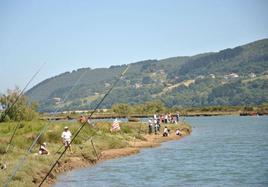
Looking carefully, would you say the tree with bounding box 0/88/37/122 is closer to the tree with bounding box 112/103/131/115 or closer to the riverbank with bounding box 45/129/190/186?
the riverbank with bounding box 45/129/190/186

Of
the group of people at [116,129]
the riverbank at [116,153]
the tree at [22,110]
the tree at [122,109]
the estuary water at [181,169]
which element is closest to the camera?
the estuary water at [181,169]

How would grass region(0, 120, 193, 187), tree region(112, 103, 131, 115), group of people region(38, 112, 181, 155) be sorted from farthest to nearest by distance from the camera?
tree region(112, 103, 131, 115) → group of people region(38, 112, 181, 155) → grass region(0, 120, 193, 187)

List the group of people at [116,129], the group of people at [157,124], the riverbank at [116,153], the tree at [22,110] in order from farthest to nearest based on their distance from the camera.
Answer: the tree at [22,110], the group of people at [157,124], the group of people at [116,129], the riverbank at [116,153]

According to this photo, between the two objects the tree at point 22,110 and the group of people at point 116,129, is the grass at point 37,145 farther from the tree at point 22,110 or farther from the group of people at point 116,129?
the tree at point 22,110

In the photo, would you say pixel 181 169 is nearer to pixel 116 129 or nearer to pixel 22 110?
pixel 116 129

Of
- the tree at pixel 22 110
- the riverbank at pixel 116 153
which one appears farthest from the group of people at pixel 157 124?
the tree at pixel 22 110

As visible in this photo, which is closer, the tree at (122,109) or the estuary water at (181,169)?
the estuary water at (181,169)

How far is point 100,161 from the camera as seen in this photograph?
30.2 metres

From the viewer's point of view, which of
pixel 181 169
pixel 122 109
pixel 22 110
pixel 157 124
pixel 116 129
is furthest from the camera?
pixel 122 109

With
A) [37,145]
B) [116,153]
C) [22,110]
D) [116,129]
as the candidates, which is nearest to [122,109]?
[22,110]

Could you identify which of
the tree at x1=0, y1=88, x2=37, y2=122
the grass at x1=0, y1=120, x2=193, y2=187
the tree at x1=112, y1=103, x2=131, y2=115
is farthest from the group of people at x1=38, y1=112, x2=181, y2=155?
the tree at x1=112, y1=103, x2=131, y2=115

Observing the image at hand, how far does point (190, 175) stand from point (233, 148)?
1447 centimetres

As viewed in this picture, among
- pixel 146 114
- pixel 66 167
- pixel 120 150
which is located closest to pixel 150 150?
pixel 120 150

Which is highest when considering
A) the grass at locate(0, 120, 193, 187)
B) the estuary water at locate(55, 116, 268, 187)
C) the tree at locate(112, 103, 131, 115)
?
the tree at locate(112, 103, 131, 115)
